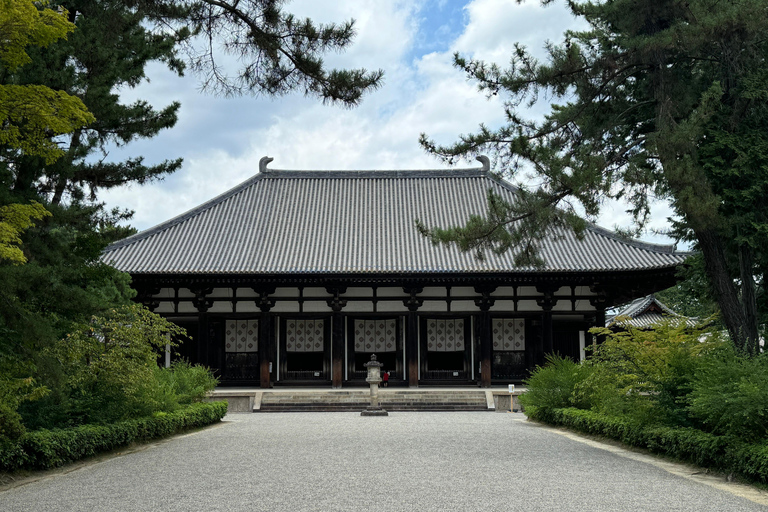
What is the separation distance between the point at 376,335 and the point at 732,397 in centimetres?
1514

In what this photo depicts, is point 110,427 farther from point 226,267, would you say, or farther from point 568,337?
point 568,337

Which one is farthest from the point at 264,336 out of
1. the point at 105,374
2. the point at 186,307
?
the point at 105,374

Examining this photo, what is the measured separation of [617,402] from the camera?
1013 centimetres

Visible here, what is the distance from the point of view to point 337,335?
20828 millimetres

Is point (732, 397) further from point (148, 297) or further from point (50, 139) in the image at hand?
point (148, 297)

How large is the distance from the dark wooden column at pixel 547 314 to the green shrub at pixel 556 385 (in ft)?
20.6

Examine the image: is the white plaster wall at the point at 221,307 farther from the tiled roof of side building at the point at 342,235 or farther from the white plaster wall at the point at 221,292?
the tiled roof of side building at the point at 342,235

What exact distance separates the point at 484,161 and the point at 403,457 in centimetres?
1887

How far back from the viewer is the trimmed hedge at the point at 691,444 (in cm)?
686

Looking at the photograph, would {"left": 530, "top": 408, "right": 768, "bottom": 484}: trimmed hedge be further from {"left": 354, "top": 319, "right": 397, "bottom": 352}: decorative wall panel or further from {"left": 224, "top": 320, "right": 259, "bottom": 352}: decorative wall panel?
{"left": 224, "top": 320, "right": 259, "bottom": 352}: decorative wall panel

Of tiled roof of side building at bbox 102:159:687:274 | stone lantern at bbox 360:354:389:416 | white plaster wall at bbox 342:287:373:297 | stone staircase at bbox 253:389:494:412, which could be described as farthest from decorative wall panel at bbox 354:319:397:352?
stone lantern at bbox 360:354:389:416

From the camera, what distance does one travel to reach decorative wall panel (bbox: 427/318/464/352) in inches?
858

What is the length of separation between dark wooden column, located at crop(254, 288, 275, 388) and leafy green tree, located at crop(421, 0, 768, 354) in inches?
425

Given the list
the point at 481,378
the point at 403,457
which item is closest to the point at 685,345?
the point at 403,457
